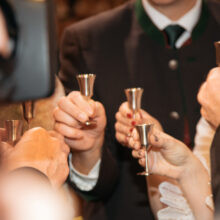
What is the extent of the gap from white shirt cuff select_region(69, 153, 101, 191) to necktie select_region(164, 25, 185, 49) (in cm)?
58

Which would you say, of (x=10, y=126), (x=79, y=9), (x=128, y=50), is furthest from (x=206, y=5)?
(x=79, y=9)

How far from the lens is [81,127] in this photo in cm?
155

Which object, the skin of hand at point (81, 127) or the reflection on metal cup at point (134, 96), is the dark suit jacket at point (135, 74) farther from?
the reflection on metal cup at point (134, 96)

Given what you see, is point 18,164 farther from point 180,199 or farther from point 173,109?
point 173,109

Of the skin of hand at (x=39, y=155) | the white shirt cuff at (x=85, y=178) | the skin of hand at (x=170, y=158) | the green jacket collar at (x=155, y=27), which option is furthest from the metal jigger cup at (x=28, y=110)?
the green jacket collar at (x=155, y=27)

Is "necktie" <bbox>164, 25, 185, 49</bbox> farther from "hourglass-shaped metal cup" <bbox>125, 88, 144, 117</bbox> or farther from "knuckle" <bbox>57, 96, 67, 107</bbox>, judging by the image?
"knuckle" <bbox>57, 96, 67, 107</bbox>

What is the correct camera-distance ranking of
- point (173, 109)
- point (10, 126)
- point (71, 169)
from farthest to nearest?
point (173, 109)
point (71, 169)
point (10, 126)

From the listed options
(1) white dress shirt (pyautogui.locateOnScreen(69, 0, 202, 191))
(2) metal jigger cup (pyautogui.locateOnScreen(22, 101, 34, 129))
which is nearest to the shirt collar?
(1) white dress shirt (pyautogui.locateOnScreen(69, 0, 202, 191))

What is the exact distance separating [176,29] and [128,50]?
0.22m

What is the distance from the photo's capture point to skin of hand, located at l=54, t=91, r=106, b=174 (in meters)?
1.45

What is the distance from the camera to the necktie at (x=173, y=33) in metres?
1.88

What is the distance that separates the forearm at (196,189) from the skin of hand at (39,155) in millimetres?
412

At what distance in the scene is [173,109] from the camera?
71.9 inches

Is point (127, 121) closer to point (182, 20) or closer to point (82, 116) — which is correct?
point (82, 116)
